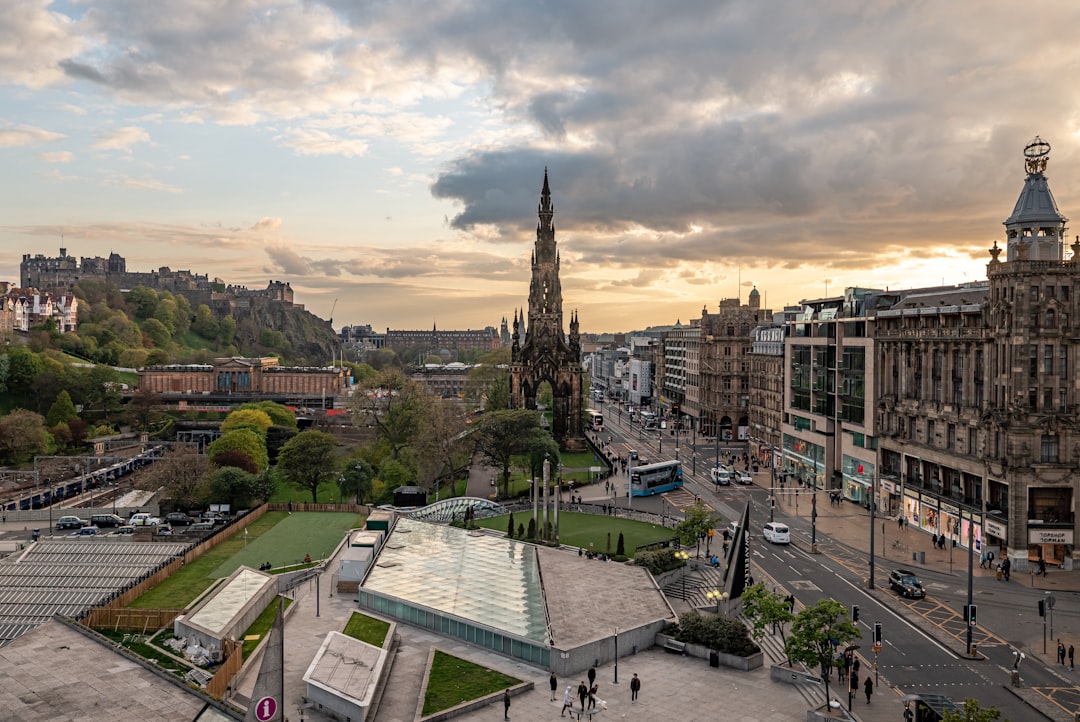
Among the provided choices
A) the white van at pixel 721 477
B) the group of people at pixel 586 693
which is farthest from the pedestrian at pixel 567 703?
the white van at pixel 721 477

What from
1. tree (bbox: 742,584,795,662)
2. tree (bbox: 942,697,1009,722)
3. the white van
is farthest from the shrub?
the white van

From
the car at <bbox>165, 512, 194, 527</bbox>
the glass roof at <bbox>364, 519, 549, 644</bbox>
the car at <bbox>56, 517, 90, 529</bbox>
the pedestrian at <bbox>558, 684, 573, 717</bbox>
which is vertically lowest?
the car at <bbox>165, 512, 194, 527</bbox>

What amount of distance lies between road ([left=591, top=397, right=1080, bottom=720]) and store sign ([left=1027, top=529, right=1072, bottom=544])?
3.88 metres

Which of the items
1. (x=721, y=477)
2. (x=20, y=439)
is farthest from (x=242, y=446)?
(x=721, y=477)

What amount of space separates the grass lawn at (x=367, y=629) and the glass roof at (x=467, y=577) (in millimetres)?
1895

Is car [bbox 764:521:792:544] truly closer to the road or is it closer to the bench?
the road

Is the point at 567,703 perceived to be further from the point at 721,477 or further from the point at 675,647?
the point at 721,477

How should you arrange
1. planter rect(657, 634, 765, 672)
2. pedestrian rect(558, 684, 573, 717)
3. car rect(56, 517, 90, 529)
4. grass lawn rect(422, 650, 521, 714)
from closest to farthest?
1. pedestrian rect(558, 684, 573, 717)
2. grass lawn rect(422, 650, 521, 714)
3. planter rect(657, 634, 765, 672)
4. car rect(56, 517, 90, 529)

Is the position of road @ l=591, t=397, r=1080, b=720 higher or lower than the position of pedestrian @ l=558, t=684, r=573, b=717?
lower

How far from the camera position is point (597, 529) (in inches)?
2781

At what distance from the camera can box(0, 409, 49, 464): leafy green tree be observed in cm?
11325

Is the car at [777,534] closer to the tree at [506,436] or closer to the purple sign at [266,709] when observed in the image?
the tree at [506,436]

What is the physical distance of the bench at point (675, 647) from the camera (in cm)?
4225

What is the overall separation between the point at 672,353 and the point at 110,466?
4225 inches
